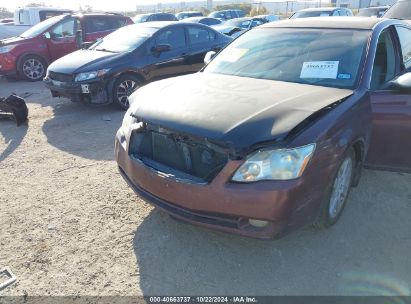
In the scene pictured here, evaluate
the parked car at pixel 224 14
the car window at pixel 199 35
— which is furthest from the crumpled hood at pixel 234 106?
the parked car at pixel 224 14

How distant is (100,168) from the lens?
453cm

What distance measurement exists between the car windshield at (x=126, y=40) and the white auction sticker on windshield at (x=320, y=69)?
172 inches

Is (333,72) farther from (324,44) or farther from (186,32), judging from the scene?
(186,32)

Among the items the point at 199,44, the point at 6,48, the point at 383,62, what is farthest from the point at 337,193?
the point at 6,48

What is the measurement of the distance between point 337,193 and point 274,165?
90 cm

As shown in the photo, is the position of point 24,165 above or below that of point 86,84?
below

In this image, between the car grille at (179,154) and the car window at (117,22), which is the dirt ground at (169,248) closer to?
the car grille at (179,154)

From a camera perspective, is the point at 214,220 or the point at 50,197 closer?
the point at 214,220

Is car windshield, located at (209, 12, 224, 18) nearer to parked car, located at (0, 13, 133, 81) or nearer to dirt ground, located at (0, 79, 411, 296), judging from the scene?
parked car, located at (0, 13, 133, 81)

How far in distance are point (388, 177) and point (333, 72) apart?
1486mm

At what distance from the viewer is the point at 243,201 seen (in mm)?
2490

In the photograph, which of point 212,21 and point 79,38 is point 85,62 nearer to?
point 79,38

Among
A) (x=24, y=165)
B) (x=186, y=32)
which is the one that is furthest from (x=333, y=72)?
(x=186, y=32)

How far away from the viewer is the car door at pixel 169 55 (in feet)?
23.7
